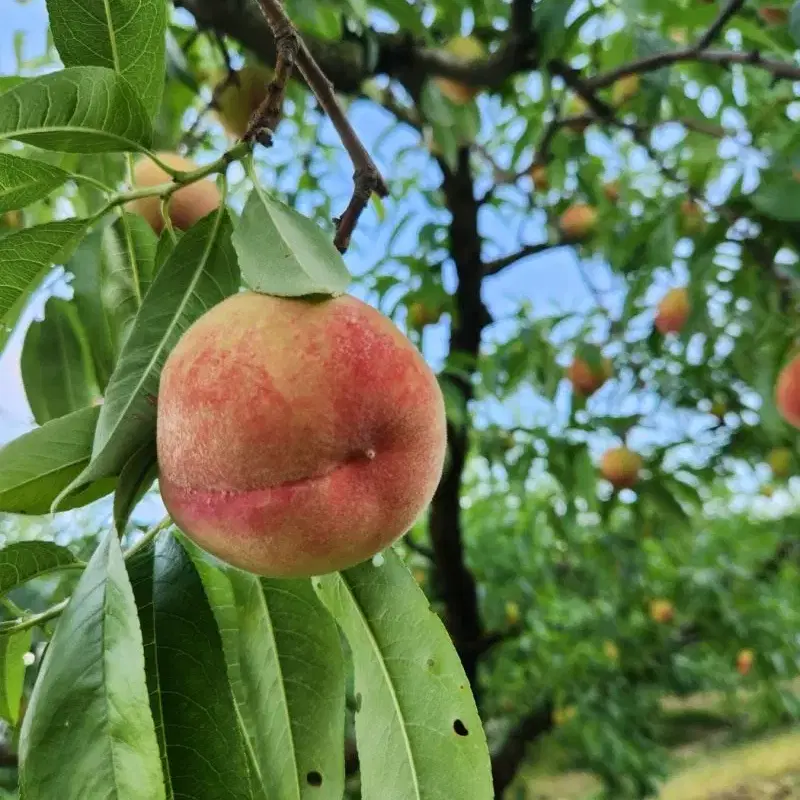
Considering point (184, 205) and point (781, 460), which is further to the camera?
point (781, 460)

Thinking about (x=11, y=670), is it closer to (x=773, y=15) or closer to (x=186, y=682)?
(x=186, y=682)

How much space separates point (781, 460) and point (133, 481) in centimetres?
230

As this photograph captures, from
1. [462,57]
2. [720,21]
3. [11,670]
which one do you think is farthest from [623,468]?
[11,670]

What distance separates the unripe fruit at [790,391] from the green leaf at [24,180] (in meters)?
1.33

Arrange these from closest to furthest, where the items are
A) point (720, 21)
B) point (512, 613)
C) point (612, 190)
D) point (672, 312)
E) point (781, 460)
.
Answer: point (720, 21) < point (672, 312) < point (781, 460) < point (612, 190) < point (512, 613)

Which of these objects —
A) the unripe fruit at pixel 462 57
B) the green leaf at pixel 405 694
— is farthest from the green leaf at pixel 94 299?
the unripe fruit at pixel 462 57

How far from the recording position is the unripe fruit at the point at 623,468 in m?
2.25

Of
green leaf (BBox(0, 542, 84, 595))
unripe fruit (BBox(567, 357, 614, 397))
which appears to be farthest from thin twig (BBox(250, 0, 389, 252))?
unripe fruit (BBox(567, 357, 614, 397))

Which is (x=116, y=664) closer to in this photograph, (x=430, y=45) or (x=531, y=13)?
(x=531, y=13)

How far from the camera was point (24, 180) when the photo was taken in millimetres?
602

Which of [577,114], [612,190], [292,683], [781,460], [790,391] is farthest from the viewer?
[612,190]

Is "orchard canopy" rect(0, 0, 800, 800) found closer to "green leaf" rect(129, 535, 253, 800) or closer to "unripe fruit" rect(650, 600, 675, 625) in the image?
"green leaf" rect(129, 535, 253, 800)

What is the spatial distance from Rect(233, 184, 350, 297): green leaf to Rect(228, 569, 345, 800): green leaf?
28cm

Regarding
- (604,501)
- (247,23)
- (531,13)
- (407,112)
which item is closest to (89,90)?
(247,23)
